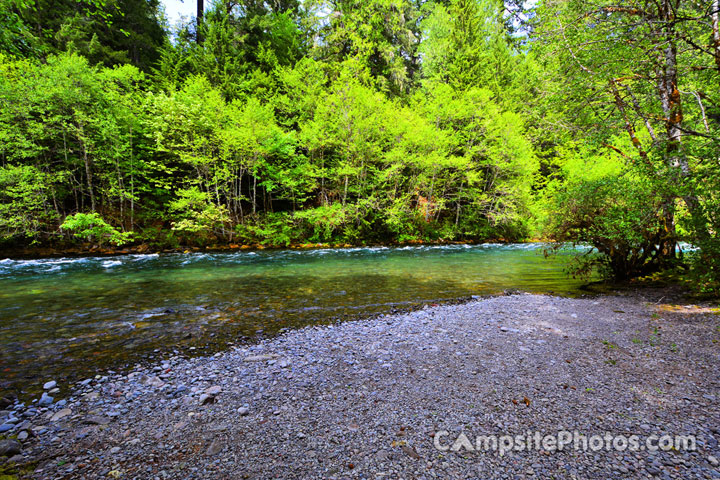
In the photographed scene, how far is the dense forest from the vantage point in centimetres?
634

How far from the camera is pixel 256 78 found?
79.9 ft

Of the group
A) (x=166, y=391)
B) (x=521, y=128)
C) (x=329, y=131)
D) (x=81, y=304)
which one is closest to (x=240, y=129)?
(x=329, y=131)

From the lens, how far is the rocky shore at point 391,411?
2.05 meters

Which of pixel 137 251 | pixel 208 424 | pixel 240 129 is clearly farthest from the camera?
pixel 240 129

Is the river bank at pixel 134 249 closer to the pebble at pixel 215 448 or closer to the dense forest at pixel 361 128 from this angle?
the dense forest at pixel 361 128

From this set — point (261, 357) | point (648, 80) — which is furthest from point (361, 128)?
point (261, 357)

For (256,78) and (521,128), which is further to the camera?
(256,78)

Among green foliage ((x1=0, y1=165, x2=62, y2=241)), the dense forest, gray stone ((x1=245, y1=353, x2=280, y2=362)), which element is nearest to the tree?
the dense forest

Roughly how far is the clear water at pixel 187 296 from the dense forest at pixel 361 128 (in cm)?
327

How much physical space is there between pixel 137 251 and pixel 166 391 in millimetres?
16160

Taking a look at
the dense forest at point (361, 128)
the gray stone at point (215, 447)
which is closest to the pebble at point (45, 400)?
the gray stone at point (215, 447)

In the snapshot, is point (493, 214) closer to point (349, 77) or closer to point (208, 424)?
point (349, 77)

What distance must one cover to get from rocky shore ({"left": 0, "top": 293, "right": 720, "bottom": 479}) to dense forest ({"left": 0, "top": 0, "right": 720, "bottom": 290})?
4568 millimetres

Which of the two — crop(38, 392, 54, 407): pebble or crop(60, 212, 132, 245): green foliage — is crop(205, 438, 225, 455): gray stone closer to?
crop(38, 392, 54, 407): pebble
